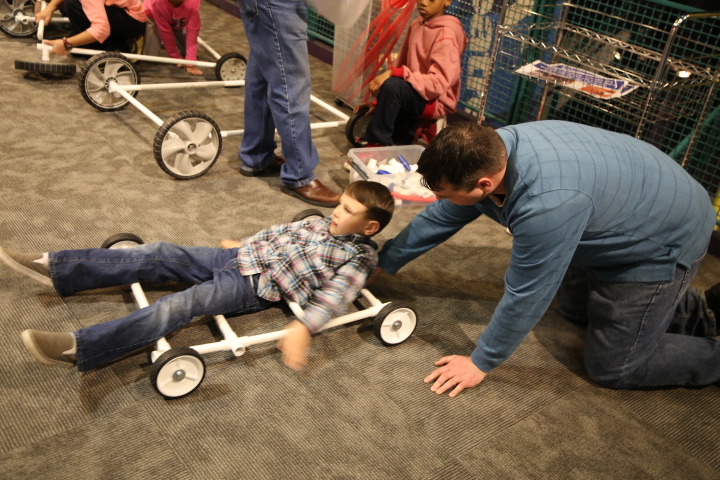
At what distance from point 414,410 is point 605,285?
0.71 meters

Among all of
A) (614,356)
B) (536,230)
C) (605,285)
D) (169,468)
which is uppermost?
(536,230)

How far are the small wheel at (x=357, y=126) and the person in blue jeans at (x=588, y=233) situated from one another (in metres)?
1.45

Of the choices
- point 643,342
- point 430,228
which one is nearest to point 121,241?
point 430,228

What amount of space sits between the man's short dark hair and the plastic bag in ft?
4.89

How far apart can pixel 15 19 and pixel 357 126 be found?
2.69m

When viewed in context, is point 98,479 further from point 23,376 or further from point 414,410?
point 414,410

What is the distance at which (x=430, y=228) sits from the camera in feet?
7.02

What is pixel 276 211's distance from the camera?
2.85 meters

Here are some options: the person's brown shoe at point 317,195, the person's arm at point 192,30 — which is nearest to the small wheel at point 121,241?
the person's brown shoe at point 317,195

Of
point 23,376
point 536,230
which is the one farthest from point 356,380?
point 23,376

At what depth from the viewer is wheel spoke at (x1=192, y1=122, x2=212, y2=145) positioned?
2924mm

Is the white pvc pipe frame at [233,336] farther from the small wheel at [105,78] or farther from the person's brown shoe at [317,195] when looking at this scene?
the small wheel at [105,78]

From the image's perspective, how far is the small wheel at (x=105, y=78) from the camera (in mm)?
3394

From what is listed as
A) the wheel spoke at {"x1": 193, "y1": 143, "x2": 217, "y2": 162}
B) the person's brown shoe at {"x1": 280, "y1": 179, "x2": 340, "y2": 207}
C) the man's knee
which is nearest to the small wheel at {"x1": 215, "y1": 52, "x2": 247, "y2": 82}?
the wheel spoke at {"x1": 193, "y1": 143, "x2": 217, "y2": 162}
